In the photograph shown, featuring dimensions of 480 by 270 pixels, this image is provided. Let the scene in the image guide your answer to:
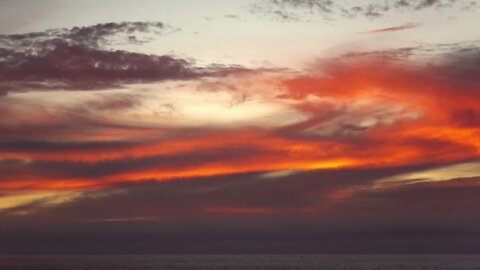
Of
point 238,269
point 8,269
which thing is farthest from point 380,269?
point 8,269

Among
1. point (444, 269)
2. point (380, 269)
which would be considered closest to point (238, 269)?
point (380, 269)

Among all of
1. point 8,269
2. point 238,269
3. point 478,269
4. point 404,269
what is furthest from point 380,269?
point 8,269

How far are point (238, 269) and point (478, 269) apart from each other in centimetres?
6429

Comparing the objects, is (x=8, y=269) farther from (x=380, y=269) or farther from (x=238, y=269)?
(x=380, y=269)

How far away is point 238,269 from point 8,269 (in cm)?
6304

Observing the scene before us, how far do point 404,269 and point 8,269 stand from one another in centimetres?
10317

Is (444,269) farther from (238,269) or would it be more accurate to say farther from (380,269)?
(238,269)

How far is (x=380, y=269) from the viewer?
655 feet

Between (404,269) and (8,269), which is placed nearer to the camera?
(8,269)

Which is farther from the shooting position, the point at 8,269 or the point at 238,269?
the point at 238,269

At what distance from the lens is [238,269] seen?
198750mm

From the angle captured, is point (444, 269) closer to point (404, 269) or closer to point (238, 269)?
point (404, 269)

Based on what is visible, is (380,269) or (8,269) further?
(380,269)

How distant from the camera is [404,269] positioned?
195375mm
